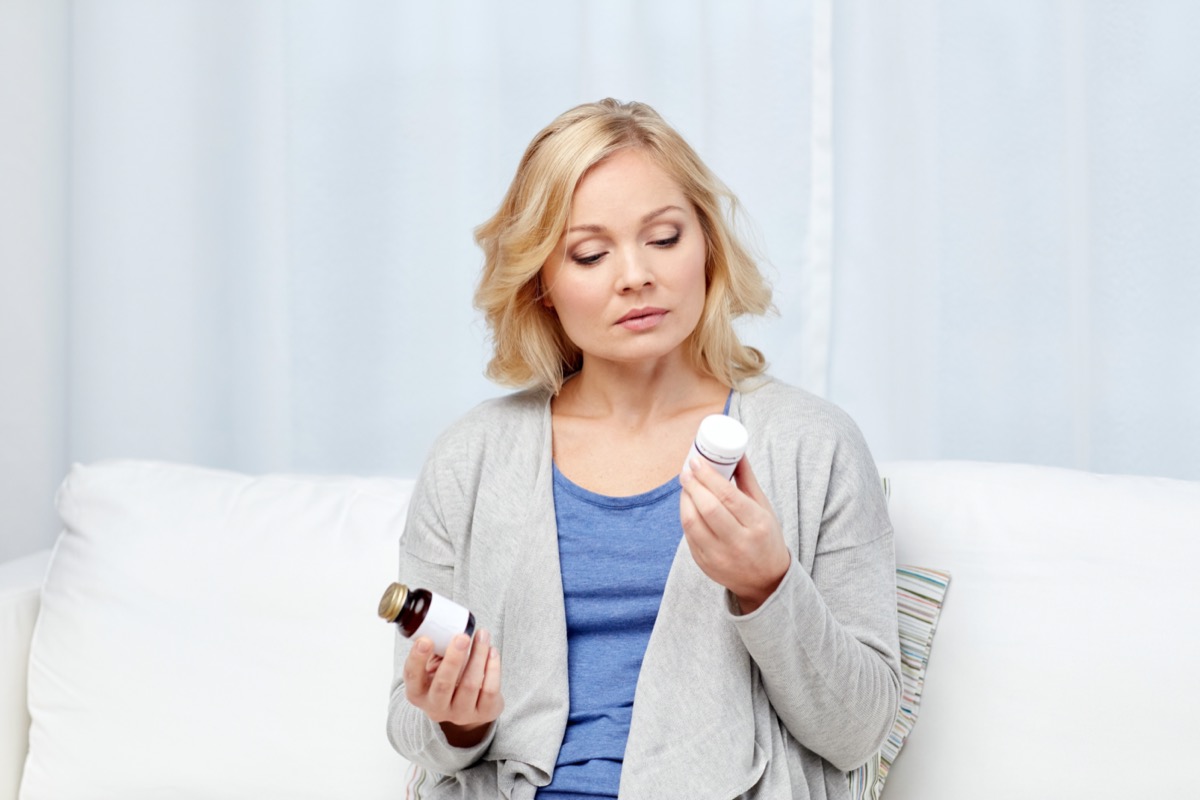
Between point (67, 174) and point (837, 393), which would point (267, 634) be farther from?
point (67, 174)

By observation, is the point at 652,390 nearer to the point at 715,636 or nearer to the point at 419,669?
the point at 715,636

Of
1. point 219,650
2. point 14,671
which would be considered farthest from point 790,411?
point 14,671

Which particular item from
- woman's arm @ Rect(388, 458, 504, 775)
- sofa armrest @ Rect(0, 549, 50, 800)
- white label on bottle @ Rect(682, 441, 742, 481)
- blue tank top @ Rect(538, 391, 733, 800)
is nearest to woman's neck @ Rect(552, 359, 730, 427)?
blue tank top @ Rect(538, 391, 733, 800)

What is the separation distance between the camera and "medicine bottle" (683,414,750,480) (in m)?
1.00

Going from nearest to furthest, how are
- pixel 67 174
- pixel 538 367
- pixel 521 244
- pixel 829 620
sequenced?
pixel 829 620 < pixel 521 244 < pixel 538 367 < pixel 67 174

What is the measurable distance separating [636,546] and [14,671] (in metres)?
0.94

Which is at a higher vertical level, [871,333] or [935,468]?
[871,333]

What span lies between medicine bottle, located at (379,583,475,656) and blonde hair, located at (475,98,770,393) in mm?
400

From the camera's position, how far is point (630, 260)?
1.22m

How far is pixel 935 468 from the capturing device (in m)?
1.51

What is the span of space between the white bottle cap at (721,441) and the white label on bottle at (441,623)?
10.1 inches

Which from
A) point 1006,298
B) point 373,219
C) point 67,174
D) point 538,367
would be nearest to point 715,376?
point 538,367

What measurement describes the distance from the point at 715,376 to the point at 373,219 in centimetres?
89

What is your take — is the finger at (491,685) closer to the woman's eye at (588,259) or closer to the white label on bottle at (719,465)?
the white label on bottle at (719,465)
